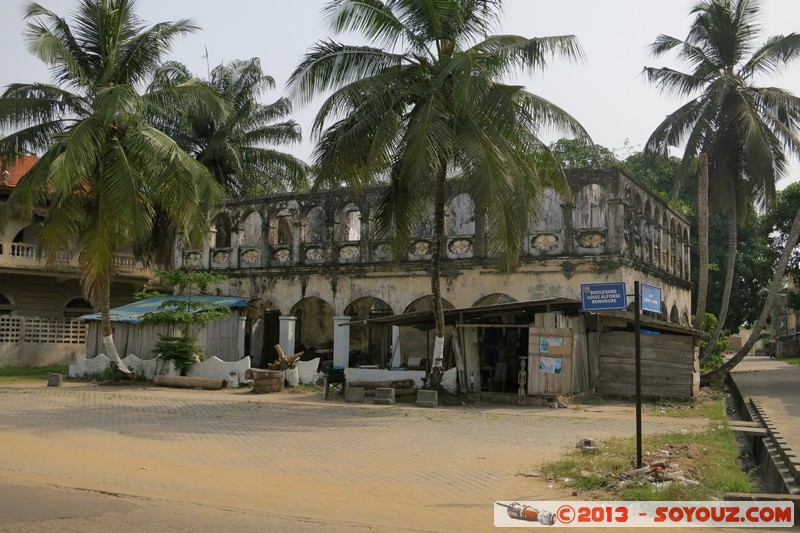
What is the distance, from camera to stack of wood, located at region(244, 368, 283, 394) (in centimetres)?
1989

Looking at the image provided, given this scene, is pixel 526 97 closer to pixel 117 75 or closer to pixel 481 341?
pixel 481 341

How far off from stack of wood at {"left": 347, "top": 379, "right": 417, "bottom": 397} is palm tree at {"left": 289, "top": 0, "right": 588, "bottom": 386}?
1957 millimetres

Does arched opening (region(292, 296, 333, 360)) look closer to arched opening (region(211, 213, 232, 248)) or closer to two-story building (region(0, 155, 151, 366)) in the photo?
arched opening (region(211, 213, 232, 248))

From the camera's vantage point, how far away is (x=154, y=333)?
23.7 m

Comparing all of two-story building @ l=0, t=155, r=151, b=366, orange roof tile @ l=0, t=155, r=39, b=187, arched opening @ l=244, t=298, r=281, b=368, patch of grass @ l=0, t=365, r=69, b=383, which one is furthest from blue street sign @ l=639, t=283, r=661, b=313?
orange roof tile @ l=0, t=155, r=39, b=187

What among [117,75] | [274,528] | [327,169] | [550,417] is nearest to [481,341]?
[550,417]

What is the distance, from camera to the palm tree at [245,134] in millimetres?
29609

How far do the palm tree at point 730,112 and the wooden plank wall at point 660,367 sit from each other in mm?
8058

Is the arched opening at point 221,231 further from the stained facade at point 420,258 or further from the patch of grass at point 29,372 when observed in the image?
the patch of grass at point 29,372

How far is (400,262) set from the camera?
23.2 metres

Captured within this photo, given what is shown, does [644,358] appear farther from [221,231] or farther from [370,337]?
[221,231]

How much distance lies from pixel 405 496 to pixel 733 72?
21227 millimetres

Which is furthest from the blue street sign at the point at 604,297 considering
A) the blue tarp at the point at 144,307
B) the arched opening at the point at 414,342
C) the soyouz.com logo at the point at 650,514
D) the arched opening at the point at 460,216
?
the blue tarp at the point at 144,307

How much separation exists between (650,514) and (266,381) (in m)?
14.0
